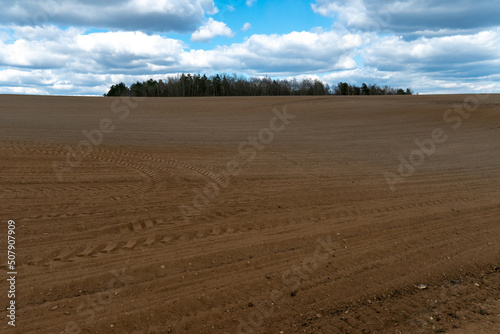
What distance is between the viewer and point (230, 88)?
87.6m

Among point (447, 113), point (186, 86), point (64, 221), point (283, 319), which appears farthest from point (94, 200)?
point (186, 86)

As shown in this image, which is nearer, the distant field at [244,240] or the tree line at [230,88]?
the distant field at [244,240]

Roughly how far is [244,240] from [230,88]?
8280cm

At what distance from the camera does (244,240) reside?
7.36 meters

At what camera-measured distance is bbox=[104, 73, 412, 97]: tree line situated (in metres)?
86.9

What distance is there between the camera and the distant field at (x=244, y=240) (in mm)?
5094

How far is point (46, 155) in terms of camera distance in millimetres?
13273

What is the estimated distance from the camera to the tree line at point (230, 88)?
3420 inches

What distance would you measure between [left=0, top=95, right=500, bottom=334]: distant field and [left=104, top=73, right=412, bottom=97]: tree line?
236 feet

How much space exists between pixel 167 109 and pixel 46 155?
24.8 metres

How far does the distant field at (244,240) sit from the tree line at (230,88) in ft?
236

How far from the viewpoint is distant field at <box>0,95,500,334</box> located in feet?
16.7

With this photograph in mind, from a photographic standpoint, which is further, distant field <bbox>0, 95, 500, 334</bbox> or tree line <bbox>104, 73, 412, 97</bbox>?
tree line <bbox>104, 73, 412, 97</bbox>

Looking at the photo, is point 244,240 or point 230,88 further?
point 230,88
